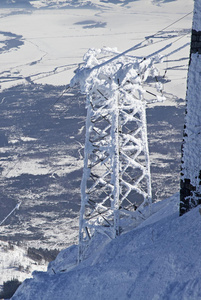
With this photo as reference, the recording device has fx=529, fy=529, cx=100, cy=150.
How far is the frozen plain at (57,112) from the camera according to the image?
3219 centimetres

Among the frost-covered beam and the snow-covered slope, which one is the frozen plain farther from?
the snow-covered slope

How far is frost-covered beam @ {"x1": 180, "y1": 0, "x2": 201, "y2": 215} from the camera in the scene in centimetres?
564

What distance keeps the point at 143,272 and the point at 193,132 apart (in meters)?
1.62

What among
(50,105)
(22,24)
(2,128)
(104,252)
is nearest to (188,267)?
(104,252)

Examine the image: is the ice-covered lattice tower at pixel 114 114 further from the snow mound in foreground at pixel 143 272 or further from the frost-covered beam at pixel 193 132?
the frost-covered beam at pixel 193 132

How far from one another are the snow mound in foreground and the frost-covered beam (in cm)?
25

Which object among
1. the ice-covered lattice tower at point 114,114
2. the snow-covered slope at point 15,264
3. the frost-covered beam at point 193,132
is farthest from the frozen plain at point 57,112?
the snow-covered slope at point 15,264

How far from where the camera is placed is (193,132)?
19.1ft

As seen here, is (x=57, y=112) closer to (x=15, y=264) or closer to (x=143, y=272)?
(x=15, y=264)

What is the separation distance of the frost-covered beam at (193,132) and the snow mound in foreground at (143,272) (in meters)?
0.25

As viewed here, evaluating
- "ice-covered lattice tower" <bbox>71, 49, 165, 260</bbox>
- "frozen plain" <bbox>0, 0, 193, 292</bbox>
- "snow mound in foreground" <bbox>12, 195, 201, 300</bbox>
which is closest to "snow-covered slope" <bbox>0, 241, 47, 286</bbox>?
"frozen plain" <bbox>0, 0, 193, 292</bbox>

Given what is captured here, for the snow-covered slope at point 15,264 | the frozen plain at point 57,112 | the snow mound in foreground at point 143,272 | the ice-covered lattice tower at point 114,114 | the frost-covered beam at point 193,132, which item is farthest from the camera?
the frozen plain at point 57,112

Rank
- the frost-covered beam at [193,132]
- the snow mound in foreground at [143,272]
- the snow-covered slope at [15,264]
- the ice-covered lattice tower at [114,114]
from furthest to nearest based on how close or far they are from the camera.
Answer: the snow-covered slope at [15,264] → the ice-covered lattice tower at [114,114] → the frost-covered beam at [193,132] → the snow mound in foreground at [143,272]

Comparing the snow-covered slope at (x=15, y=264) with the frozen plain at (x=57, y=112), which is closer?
the snow-covered slope at (x=15, y=264)
